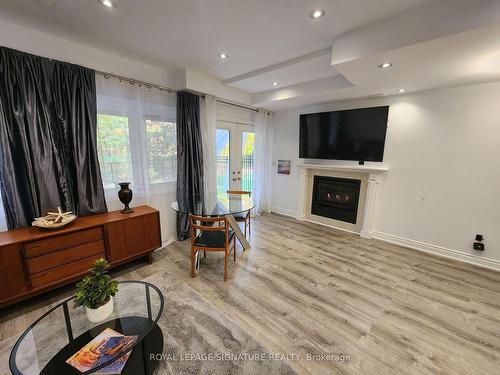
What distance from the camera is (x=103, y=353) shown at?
4.16 feet

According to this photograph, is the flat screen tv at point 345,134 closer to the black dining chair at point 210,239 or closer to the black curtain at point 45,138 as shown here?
the black dining chair at point 210,239

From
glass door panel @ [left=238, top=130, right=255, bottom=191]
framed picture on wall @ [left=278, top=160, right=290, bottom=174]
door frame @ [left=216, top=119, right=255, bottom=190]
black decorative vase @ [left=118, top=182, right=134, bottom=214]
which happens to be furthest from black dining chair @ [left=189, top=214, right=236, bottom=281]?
framed picture on wall @ [left=278, top=160, right=290, bottom=174]

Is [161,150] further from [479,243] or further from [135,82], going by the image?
[479,243]

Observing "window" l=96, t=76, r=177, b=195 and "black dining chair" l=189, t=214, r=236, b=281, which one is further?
"window" l=96, t=76, r=177, b=195

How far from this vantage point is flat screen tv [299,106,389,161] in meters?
3.32

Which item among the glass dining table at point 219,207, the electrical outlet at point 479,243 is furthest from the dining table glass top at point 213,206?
the electrical outlet at point 479,243

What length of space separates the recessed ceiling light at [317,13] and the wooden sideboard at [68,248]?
104 inches

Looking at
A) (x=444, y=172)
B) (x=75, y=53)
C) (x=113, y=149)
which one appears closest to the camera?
(x=75, y=53)

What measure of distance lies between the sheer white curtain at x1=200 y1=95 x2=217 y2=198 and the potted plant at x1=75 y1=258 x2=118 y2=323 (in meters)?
1.99

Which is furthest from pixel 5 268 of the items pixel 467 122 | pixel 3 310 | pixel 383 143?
pixel 467 122

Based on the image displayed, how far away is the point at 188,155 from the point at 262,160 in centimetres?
193

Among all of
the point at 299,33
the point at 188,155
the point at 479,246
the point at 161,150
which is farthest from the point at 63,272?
the point at 479,246

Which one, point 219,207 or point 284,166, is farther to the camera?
point 284,166

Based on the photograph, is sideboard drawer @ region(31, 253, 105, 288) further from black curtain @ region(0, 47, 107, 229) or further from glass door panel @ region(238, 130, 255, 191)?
glass door panel @ region(238, 130, 255, 191)
